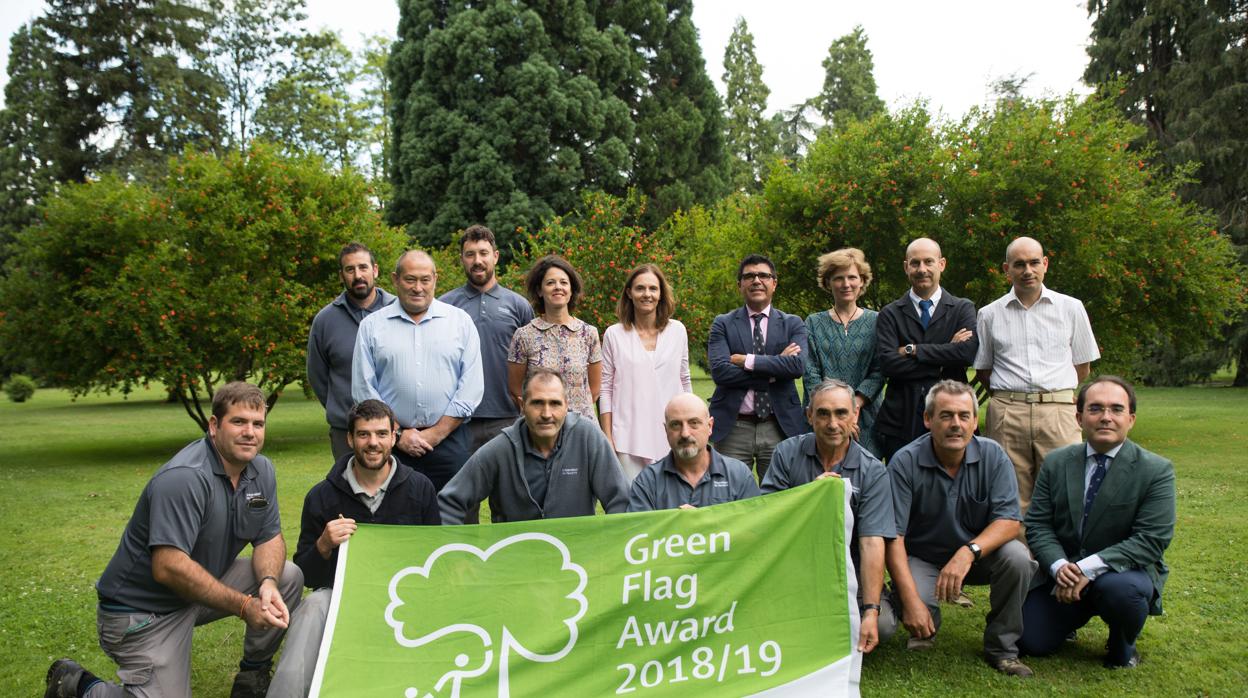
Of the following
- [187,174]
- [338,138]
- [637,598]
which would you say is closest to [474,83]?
[338,138]

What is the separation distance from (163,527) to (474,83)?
28959 millimetres

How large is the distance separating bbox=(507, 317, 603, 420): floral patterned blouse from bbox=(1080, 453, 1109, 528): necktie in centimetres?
293

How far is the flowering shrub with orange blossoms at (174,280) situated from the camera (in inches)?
598

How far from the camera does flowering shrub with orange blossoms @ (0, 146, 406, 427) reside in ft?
49.8

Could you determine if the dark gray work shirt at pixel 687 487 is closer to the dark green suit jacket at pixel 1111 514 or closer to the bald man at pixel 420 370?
the bald man at pixel 420 370

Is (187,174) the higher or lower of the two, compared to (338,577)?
higher

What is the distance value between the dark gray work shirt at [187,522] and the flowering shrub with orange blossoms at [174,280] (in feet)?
39.4

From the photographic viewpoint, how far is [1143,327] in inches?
644

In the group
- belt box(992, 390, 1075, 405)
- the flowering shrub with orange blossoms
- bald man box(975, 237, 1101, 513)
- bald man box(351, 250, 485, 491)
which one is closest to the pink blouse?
bald man box(351, 250, 485, 491)

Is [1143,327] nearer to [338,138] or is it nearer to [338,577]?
[338,577]

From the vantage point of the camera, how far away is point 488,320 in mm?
6191

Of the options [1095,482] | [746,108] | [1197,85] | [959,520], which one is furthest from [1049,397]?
[746,108]

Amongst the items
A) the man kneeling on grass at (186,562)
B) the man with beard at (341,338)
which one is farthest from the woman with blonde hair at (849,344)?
the man kneeling on grass at (186,562)

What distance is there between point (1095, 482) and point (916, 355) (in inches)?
52.0
